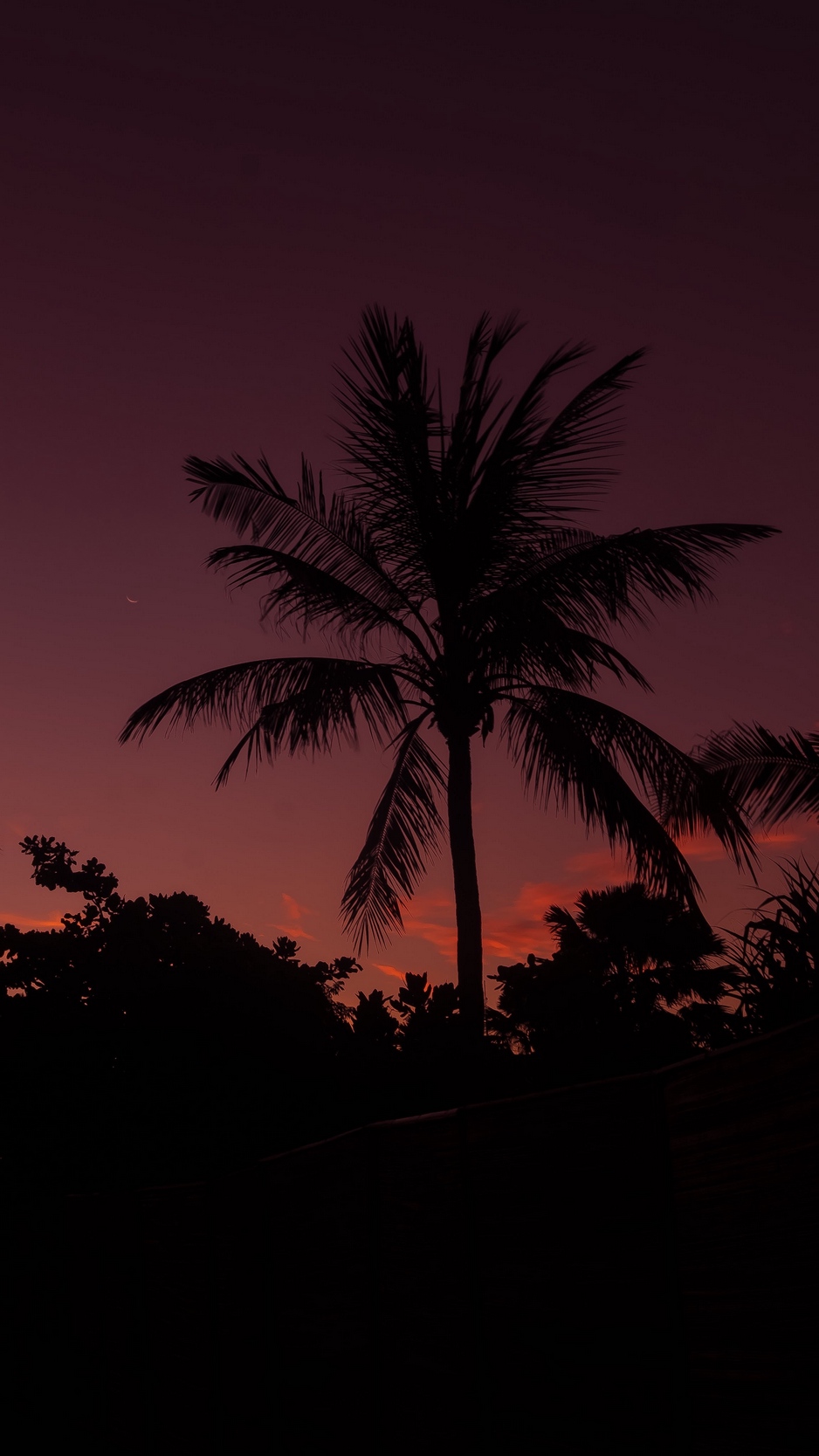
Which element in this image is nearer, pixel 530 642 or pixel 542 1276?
pixel 542 1276

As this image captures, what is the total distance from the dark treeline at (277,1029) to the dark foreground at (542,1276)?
4.54 ft

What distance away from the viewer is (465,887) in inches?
421

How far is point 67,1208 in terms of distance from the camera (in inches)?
385

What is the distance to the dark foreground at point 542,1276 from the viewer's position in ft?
5.95

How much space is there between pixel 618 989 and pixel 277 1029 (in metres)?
4.74

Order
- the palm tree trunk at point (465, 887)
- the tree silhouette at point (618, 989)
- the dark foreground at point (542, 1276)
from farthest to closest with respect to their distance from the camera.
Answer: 1. the palm tree trunk at point (465, 887)
2. the tree silhouette at point (618, 989)
3. the dark foreground at point (542, 1276)

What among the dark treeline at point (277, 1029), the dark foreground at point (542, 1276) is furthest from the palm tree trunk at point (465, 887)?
the dark foreground at point (542, 1276)

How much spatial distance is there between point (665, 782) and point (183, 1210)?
6.05 metres

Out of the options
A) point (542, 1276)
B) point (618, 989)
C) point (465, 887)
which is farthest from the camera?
point (465, 887)

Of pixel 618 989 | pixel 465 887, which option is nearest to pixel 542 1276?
pixel 618 989

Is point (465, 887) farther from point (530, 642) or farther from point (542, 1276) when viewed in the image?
point (542, 1276)

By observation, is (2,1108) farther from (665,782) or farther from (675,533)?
(675,533)

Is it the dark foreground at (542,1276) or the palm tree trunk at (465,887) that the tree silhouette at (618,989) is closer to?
the palm tree trunk at (465,887)

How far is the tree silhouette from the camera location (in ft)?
16.4
